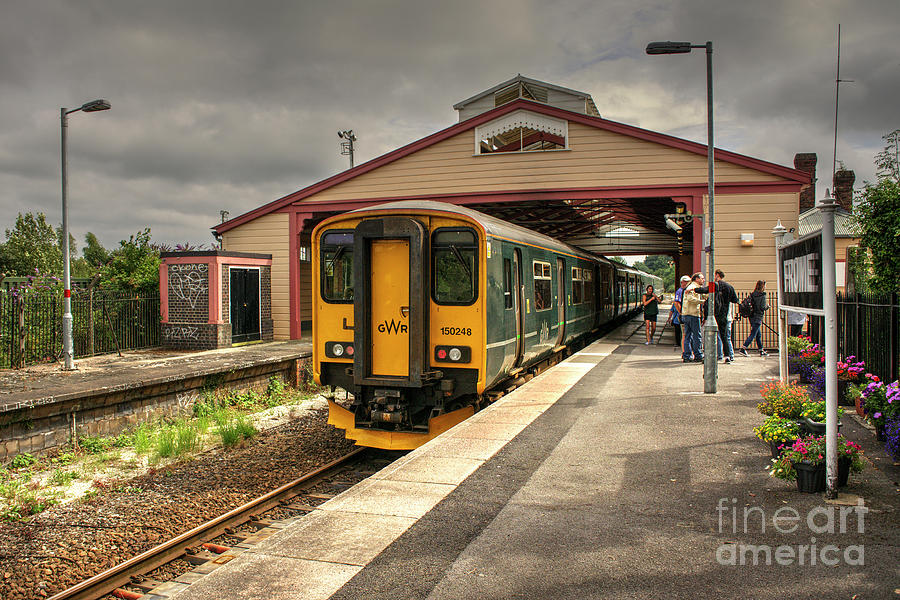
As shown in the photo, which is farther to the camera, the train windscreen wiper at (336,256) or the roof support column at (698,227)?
the roof support column at (698,227)

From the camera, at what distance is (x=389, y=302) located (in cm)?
788

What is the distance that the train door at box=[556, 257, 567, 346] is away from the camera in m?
12.8

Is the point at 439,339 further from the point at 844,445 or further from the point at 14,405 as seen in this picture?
the point at 14,405

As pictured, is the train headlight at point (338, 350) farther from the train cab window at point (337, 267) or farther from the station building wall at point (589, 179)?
the station building wall at point (589, 179)

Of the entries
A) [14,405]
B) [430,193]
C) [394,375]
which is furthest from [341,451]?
[430,193]

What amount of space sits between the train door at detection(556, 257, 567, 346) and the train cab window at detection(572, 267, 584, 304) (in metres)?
1.20

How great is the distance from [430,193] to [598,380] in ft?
29.3

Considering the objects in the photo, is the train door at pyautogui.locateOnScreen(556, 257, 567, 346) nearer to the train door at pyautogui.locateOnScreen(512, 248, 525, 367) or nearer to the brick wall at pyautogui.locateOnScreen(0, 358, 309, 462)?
the train door at pyautogui.locateOnScreen(512, 248, 525, 367)

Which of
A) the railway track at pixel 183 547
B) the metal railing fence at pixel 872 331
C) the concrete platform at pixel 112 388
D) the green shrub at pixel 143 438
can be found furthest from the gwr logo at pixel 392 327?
the metal railing fence at pixel 872 331

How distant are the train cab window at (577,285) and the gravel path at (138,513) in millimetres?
7148

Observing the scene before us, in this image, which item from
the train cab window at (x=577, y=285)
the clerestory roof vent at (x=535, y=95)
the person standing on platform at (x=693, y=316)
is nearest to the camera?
the person standing on platform at (x=693, y=316)

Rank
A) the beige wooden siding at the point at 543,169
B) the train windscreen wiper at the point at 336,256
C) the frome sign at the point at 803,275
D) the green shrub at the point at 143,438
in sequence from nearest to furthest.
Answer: the frome sign at the point at 803,275 < the train windscreen wiper at the point at 336,256 < the green shrub at the point at 143,438 < the beige wooden siding at the point at 543,169

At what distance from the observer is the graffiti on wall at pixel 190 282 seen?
1684 cm

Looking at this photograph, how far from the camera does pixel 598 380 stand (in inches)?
430
